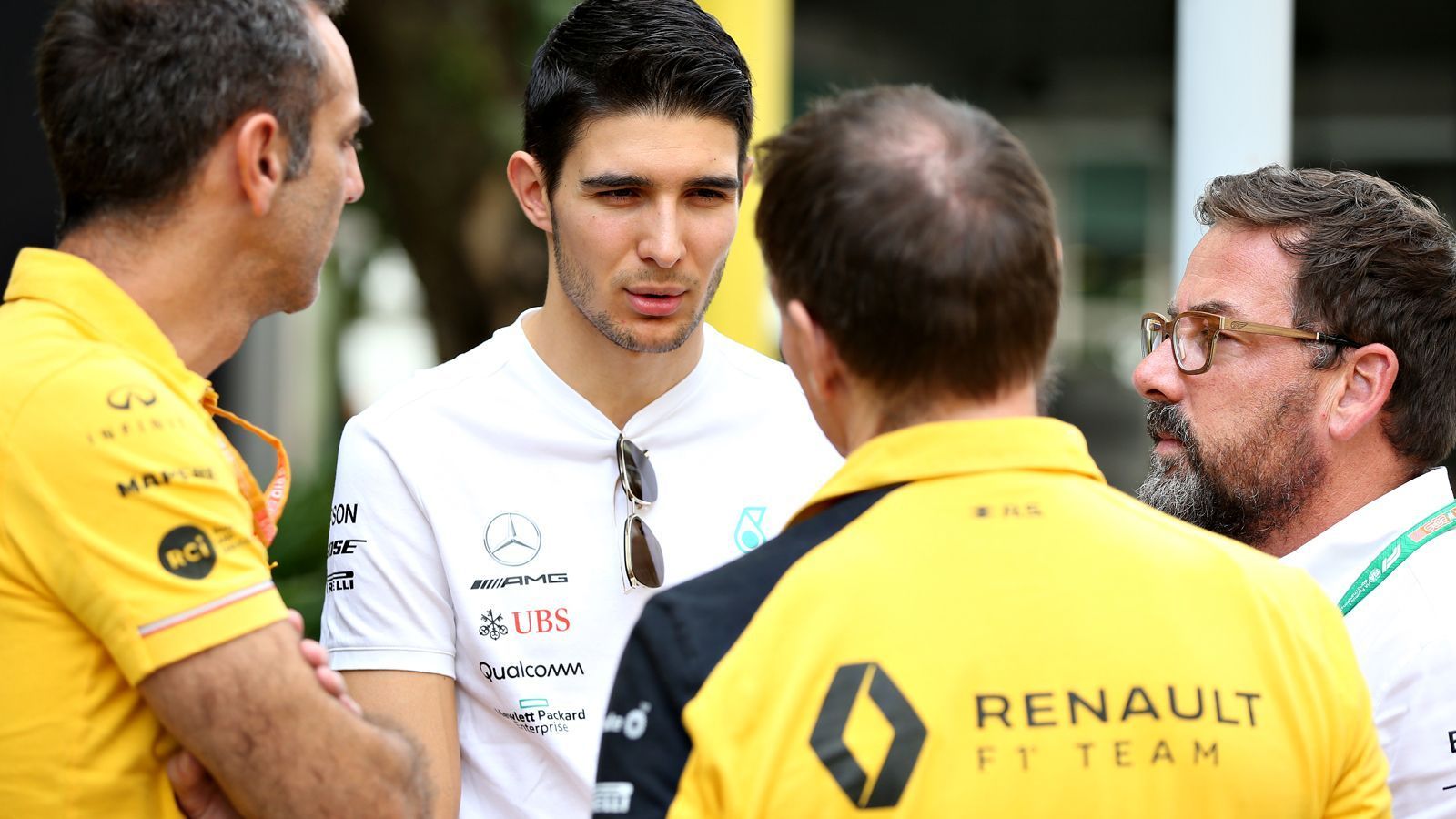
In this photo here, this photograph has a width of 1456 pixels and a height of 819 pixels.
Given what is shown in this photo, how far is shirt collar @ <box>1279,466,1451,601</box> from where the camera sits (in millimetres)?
2715

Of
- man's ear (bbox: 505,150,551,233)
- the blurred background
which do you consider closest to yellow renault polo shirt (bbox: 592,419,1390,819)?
the blurred background

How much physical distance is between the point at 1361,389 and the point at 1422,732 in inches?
28.4

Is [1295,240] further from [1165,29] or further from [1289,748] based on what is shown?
[1165,29]

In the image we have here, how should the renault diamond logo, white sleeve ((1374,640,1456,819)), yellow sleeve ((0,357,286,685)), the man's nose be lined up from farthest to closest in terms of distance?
the man's nose
the renault diamond logo
white sleeve ((1374,640,1456,819))
yellow sleeve ((0,357,286,685))

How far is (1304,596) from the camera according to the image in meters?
1.77

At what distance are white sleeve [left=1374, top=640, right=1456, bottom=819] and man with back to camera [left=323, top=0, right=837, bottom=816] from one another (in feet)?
3.58

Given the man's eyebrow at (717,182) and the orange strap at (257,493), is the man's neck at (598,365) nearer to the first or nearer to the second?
the man's eyebrow at (717,182)

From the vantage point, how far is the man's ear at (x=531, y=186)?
119 inches

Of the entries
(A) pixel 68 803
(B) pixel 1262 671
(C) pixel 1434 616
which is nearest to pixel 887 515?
(B) pixel 1262 671

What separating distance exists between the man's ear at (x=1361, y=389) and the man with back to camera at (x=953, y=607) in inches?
46.0

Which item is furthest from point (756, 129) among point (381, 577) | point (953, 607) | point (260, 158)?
point (953, 607)

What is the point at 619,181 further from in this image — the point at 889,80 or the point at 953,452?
the point at 889,80

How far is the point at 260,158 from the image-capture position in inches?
82.0

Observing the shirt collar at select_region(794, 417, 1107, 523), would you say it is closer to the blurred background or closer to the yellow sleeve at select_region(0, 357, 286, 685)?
the blurred background
